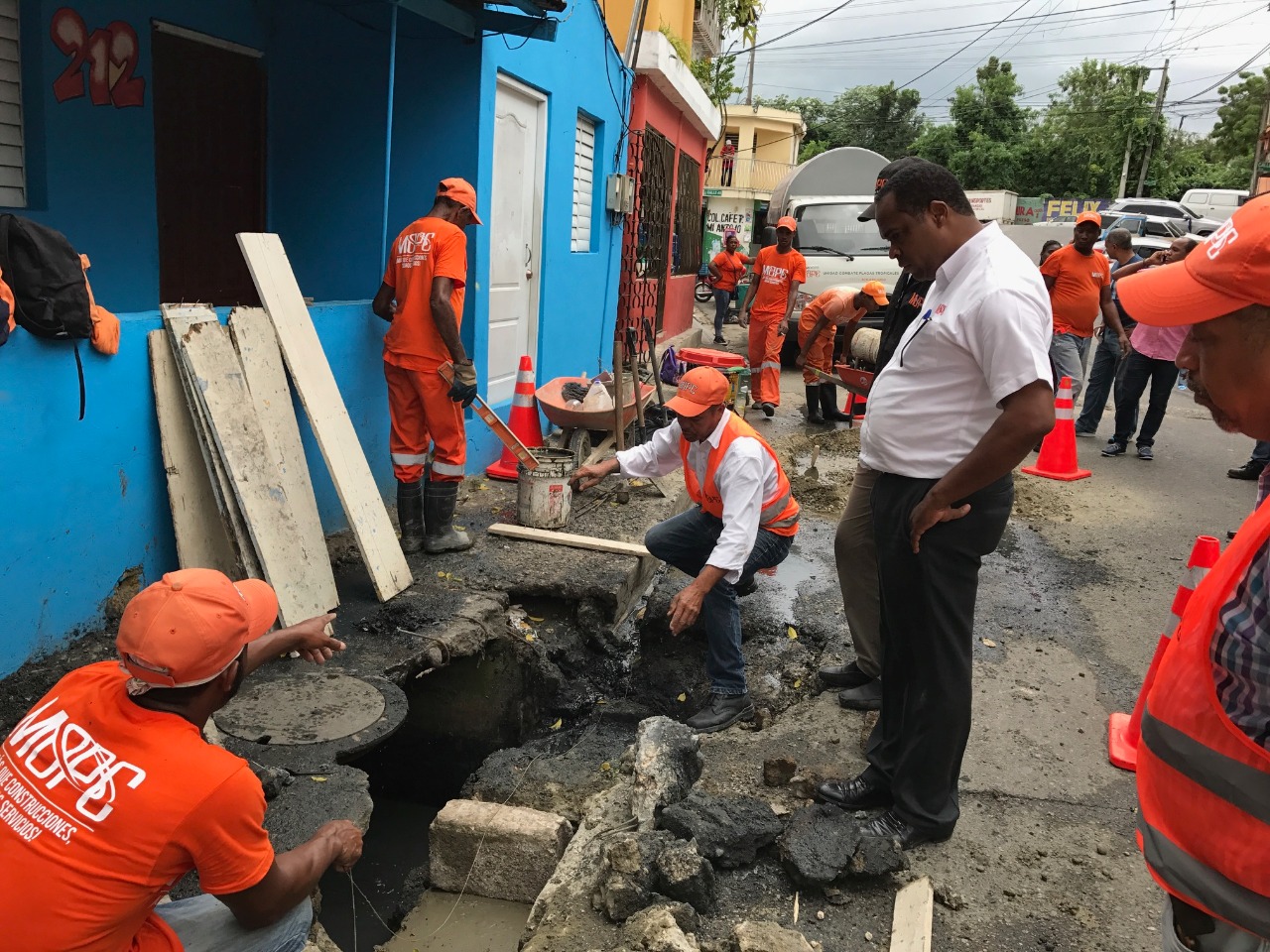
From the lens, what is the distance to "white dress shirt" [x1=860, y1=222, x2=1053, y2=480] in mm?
2582

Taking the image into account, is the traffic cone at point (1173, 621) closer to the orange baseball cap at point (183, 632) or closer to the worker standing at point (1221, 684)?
the worker standing at point (1221, 684)

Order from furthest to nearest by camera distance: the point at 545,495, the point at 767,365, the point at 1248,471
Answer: the point at 767,365
the point at 1248,471
the point at 545,495

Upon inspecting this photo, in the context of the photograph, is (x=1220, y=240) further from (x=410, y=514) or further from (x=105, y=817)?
(x=410, y=514)

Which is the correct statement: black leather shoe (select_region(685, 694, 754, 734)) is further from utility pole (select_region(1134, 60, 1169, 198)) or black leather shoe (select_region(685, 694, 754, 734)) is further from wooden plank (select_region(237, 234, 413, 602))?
utility pole (select_region(1134, 60, 1169, 198))

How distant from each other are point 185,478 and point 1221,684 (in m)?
4.06

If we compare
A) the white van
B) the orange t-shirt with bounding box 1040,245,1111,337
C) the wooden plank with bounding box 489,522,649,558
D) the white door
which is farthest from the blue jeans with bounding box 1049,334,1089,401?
the white van

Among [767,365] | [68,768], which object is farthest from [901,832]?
[767,365]

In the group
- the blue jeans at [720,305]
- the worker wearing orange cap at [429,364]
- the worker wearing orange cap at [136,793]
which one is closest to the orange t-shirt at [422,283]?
the worker wearing orange cap at [429,364]

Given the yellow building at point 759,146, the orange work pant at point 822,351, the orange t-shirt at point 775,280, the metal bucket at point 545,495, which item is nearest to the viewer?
the metal bucket at point 545,495

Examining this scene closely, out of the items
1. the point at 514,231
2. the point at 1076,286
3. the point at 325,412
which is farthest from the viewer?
the point at 1076,286

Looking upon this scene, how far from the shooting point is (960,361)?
2777 mm

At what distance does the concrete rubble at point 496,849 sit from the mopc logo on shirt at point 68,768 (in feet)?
5.64

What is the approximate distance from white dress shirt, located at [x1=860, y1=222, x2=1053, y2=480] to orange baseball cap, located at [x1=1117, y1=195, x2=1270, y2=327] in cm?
113

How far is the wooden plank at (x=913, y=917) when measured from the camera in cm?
259
